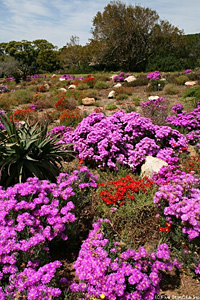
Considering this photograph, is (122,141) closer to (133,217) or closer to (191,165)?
(191,165)

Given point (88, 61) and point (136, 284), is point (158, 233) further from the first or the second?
point (88, 61)

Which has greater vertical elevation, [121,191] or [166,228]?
[121,191]

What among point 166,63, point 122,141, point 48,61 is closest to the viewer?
point 122,141

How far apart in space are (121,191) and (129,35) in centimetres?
2821

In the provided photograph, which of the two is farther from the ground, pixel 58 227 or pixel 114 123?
pixel 114 123

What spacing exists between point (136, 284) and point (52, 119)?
7.69 meters

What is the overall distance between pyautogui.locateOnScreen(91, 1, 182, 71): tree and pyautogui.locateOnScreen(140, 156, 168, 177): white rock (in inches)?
1027

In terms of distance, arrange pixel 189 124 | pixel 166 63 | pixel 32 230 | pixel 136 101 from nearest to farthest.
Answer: pixel 32 230 < pixel 189 124 < pixel 136 101 < pixel 166 63

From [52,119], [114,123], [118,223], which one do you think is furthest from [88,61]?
[118,223]

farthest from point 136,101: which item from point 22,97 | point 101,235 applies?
point 101,235

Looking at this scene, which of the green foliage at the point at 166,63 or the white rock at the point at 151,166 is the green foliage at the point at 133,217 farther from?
the green foliage at the point at 166,63

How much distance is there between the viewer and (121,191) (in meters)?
3.92

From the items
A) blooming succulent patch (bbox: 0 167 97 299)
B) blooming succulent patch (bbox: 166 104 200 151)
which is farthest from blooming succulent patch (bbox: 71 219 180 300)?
blooming succulent patch (bbox: 166 104 200 151)

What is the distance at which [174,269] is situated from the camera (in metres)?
2.92
